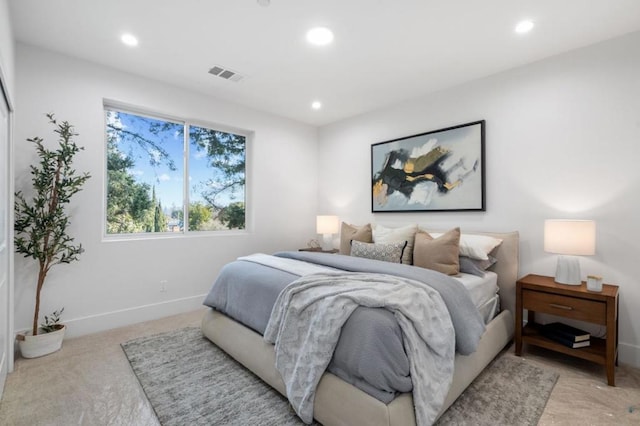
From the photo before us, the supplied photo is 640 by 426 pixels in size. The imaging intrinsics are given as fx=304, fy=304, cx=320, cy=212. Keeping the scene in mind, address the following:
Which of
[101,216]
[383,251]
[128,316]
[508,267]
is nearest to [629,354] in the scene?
[508,267]

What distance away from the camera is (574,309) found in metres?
2.19

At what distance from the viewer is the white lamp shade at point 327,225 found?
4219 millimetres

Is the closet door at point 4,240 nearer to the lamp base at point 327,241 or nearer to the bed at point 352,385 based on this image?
the bed at point 352,385

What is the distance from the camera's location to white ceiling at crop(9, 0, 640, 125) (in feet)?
6.86

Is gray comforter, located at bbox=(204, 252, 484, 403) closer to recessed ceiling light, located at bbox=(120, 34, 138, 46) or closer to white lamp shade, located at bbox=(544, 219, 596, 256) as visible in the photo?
white lamp shade, located at bbox=(544, 219, 596, 256)

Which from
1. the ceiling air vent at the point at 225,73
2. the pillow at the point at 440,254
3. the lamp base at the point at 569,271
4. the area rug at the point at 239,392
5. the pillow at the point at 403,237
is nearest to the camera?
the area rug at the point at 239,392

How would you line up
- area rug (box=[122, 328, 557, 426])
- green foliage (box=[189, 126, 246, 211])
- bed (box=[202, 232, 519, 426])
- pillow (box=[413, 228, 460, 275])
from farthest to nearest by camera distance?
green foliage (box=[189, 126, 246, 211])
pillow (box=[413, 228, 460, 275])
area rug (box=[122, 328, 557, 426])
bed (box=[202, 232, 519, 426])

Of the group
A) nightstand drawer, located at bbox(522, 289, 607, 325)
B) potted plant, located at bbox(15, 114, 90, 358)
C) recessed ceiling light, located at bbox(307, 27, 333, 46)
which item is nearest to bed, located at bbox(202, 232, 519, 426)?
nightstand drawer, located at bbox(522, 289, 607, 325)

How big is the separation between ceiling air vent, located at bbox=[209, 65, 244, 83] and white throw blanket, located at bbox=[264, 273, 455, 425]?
2313mm

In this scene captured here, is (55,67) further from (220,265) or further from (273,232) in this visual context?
(273,232)

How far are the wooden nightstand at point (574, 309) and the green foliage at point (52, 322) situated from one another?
382 centimetres

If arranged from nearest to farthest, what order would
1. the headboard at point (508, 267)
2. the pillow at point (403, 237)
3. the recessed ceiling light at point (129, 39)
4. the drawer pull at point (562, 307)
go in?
the drawer pull at point (562, 307)
the recessed ceiling light at point (129, 39)
the headboard at point (508, 267)
the pillow at point (403, 237)

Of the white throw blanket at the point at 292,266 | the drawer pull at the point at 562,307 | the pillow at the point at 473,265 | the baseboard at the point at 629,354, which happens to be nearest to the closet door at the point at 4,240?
the white throw blanket at the point at 292,266

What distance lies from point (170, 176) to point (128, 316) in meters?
1.56
